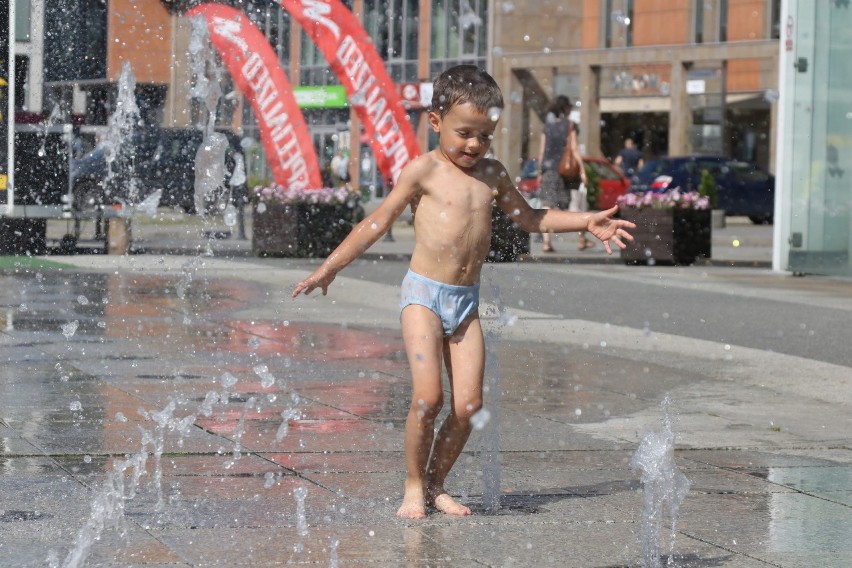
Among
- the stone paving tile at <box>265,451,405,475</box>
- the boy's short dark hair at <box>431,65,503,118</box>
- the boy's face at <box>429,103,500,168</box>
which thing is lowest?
the stone paving tile at <box>265,451,405,475</box>

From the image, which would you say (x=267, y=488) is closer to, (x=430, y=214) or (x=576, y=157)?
(x=430, y=214)

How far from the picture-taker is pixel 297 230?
790 inches

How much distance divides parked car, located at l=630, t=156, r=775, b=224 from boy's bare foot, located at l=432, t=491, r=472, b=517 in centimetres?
3053

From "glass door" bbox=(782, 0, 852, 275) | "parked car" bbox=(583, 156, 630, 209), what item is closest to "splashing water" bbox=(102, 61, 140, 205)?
"parked car" bbox=(583, 156, 630, 209)

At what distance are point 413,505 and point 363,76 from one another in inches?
596

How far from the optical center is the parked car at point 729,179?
36.0 meters

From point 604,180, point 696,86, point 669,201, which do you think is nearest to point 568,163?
point 669,201

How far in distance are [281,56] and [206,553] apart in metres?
54.6

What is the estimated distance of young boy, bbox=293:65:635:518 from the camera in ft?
17.9

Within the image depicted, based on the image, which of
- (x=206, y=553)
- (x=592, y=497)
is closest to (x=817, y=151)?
(x=592, y=497)

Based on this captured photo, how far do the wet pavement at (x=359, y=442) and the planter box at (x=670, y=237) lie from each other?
22.9 ft

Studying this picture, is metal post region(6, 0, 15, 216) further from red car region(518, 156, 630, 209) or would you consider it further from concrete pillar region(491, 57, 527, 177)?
concrete pillar region(491, 57, 527, 177)

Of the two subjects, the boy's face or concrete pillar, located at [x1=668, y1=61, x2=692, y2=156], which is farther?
concrete pillar, located at [x1=668, y1=61, x2=692, y2=156]

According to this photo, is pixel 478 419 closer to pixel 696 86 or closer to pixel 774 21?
pixel 774 21
